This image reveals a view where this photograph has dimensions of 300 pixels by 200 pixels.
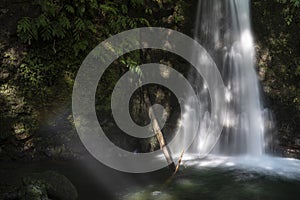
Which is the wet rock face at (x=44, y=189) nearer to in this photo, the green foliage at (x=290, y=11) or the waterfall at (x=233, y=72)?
the waterfall at (x=233, y=72)

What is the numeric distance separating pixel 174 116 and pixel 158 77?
3.58 ft

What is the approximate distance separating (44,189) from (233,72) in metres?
5.32

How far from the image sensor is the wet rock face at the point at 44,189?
428 centimetres

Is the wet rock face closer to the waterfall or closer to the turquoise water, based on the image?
the turquoise water

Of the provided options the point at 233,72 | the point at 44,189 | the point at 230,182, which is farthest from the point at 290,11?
the point at 44,189

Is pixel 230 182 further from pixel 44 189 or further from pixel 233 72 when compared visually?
pixel 44 189

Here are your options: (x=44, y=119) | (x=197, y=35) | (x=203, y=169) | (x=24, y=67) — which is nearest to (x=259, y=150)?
(x=203, y=169)

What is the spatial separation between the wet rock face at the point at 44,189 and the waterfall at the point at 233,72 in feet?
12.5

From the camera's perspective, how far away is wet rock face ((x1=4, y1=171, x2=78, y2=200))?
4277mm

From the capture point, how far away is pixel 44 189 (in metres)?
4.52

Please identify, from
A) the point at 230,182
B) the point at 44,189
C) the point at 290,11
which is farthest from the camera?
the point at 290,11

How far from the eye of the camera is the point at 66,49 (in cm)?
649

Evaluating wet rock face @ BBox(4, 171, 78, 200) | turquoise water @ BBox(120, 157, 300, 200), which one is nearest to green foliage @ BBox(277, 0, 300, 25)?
turquoise water @ BBox(120, 157, 300, 200)

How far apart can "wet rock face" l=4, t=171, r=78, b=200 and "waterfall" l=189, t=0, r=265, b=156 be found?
150 inches
